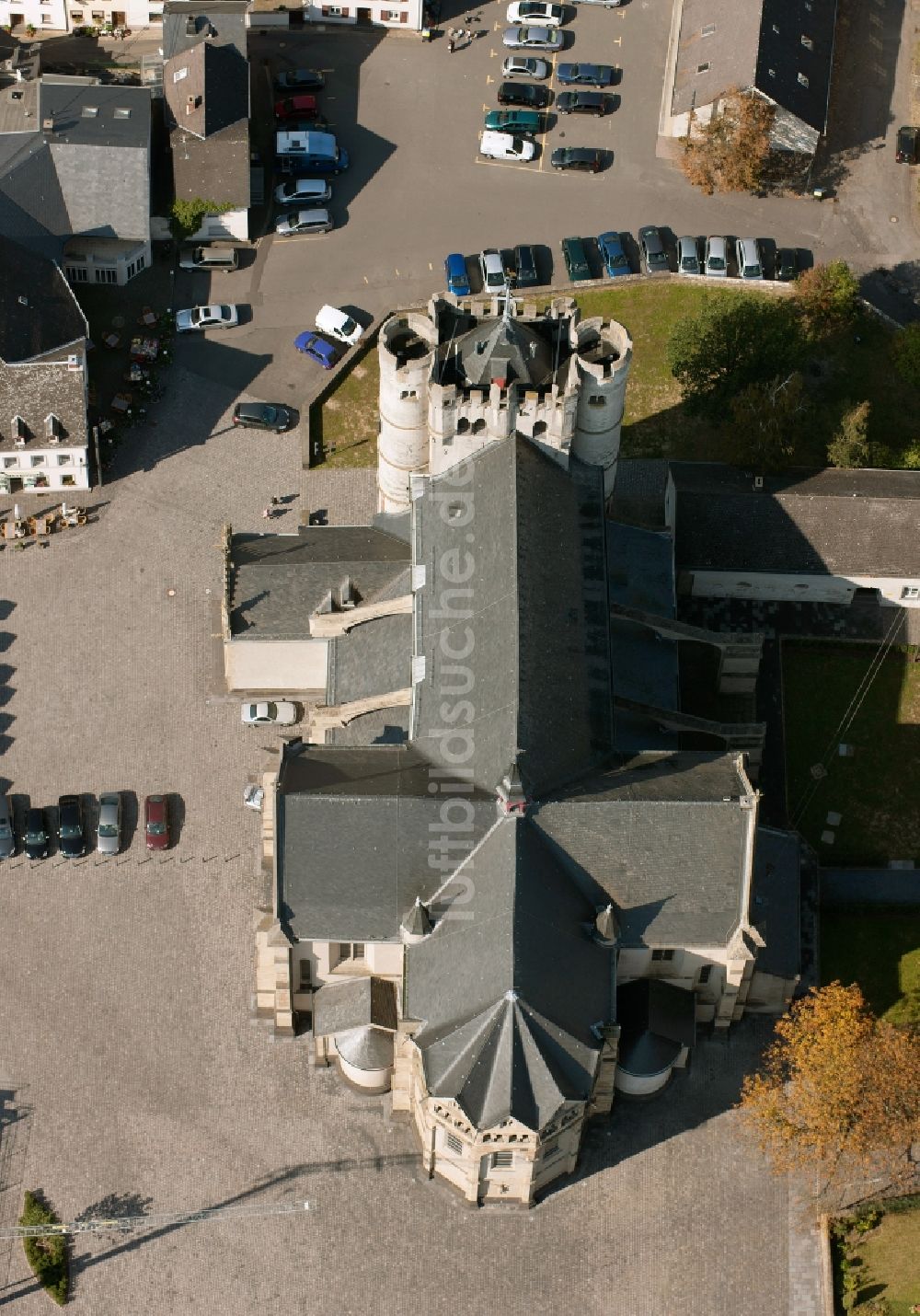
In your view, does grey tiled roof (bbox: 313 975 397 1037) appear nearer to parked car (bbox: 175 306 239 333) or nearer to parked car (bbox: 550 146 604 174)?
parked car (bbox: 175 306 239 333)

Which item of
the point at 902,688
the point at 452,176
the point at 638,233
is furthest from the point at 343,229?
the point at 902,688

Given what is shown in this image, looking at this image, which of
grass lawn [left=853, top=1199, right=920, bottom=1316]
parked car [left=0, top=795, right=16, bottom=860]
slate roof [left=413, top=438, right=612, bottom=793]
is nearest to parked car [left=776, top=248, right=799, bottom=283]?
slate roof [left=413, top=438, right=612, bottom=793]

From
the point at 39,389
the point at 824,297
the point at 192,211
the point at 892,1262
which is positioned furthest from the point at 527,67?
the point at 892,1262

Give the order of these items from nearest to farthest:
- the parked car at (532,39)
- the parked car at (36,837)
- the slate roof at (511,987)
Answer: the slate roof at (511,987) < the parked car at (36,837) < the parked car at (532,39)

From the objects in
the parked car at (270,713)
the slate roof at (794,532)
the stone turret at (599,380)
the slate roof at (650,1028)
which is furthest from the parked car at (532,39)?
the slate roof at (650,1028)

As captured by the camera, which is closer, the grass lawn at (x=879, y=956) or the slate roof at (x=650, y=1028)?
the slate roof at (x=650, y=1028)

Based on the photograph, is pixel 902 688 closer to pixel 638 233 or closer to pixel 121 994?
pixel 638 233

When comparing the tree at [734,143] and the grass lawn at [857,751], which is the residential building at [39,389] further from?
the grass lawn at [857,751]
